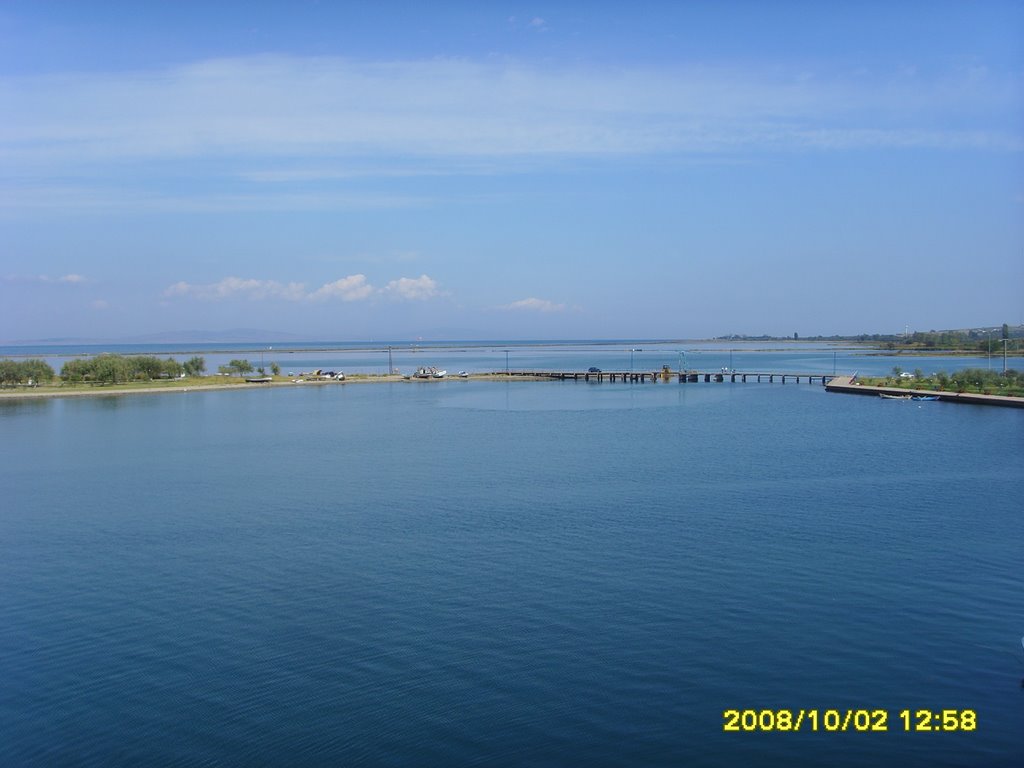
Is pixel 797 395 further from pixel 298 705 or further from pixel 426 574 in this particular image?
pixel 298 705

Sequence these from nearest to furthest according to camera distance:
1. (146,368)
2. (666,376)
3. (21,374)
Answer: (21,374) → (146,368) → (666,376)

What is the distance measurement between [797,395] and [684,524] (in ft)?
142

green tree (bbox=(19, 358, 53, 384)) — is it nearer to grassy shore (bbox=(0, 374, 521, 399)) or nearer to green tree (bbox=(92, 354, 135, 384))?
grassy shore (bbox=(0, 374, 521, 399))

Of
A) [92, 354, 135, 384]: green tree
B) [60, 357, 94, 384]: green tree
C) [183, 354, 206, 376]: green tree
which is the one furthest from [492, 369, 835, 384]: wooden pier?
[60, 357, 94, 384]: green tree

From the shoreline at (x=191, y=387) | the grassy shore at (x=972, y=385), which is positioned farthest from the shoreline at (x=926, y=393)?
the shoreline at (x=191, y=387)

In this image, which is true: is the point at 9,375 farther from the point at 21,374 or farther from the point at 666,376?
the point at 666,376

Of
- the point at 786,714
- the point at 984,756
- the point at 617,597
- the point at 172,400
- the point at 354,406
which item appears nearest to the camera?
the point at 984,756

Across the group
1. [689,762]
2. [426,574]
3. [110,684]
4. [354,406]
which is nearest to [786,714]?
[689,762]

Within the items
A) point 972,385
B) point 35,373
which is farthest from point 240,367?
point 972,385

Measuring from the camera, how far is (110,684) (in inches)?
440
